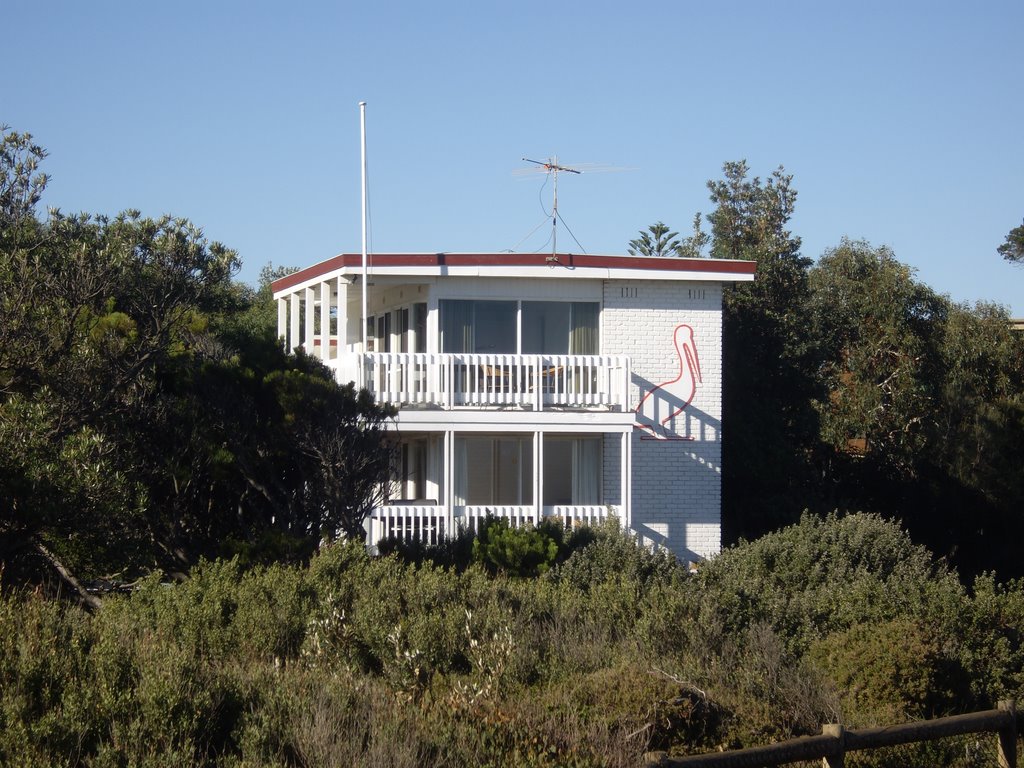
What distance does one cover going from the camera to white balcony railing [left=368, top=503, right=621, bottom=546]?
63.6 feet

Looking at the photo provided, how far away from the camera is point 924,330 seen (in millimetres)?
28500

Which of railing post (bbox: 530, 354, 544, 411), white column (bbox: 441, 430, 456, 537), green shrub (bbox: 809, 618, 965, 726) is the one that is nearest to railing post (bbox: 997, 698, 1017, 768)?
green shrub (bbox: 809, 618, 965, 726)

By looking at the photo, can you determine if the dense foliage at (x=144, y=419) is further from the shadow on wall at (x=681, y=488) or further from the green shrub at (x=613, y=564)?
the shadow on wall at (x=681, y=488)

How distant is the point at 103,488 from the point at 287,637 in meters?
2.74

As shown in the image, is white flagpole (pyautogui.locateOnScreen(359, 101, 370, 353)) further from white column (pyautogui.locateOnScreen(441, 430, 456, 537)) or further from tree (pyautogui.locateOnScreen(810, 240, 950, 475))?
tree (pyautogui.locateOnScreen(810, 240, 950, 475))

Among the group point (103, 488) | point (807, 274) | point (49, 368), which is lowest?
point (103, 488)

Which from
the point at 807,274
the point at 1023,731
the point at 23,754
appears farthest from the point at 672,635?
the point at 807,274

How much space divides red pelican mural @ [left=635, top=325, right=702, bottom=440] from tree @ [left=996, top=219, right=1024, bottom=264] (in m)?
29.7

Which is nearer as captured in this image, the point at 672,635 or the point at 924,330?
the point at 672,635

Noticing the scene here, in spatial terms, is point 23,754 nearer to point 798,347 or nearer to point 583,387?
point 583,387

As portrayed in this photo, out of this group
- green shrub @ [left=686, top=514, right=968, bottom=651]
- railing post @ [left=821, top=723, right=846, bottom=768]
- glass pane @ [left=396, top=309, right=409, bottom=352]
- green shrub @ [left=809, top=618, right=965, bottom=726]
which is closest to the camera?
railing post @ [left=821, top=723, right=846, bottom=768]

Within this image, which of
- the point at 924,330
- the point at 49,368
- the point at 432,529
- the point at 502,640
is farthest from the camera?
the point at 924,330

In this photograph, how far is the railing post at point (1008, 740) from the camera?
9305mm

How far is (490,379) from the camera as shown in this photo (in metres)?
20.5
